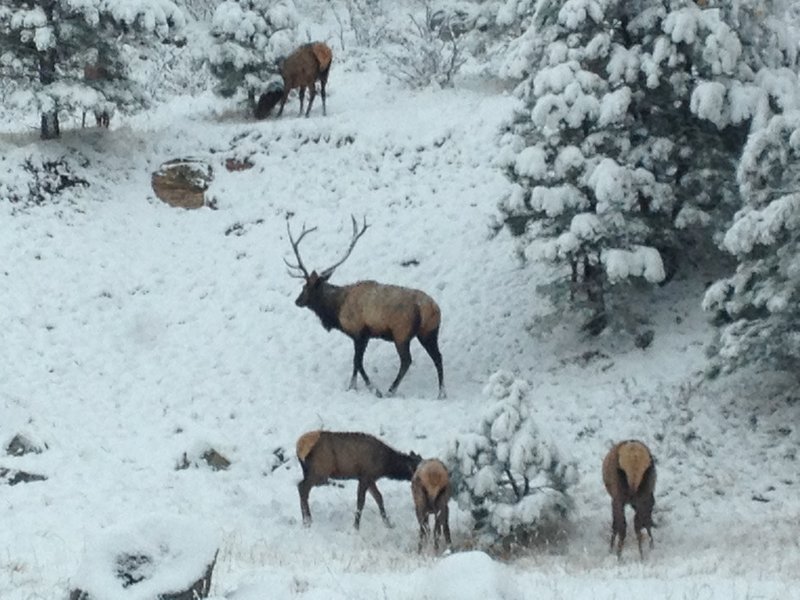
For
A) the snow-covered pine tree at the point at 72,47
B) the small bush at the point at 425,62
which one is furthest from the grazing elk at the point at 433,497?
the small bush at the point at 425,62

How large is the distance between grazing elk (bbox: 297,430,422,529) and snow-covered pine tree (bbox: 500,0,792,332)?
402cm

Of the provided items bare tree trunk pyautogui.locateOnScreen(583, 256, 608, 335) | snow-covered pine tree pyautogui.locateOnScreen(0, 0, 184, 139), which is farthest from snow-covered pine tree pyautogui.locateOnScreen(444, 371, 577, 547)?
snow-covered pine tree pyautogui.locateOnScreen(0, 0, 184, 139)

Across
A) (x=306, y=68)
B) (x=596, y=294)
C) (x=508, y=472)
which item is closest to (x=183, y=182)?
(x=306, y=68)

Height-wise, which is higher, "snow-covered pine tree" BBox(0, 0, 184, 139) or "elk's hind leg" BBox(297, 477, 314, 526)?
"snow-covered pine tree" BBox(0, 0, 184, 139)

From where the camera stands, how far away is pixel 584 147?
15539mm

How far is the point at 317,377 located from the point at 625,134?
5429 millimetres

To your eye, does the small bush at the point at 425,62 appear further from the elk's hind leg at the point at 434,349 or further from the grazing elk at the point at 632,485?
the grazing elk at the point at 632,485

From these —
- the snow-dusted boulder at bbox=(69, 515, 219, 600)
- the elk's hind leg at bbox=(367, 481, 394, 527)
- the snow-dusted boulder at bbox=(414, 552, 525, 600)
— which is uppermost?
the snow-dusted boulder at bbox=(414, 552, 525, 600)

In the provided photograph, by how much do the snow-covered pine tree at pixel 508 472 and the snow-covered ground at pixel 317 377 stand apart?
383mm

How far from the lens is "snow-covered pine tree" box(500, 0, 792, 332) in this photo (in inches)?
591

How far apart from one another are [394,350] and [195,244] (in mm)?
4602

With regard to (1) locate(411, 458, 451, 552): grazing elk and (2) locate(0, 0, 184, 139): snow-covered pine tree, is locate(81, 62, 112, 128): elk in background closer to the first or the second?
(2) locate(0, 0, 184, 139): snow-covered pine tree

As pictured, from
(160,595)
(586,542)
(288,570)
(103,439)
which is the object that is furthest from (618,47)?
(160,595)

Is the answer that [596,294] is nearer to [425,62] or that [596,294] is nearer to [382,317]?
[382,317]
